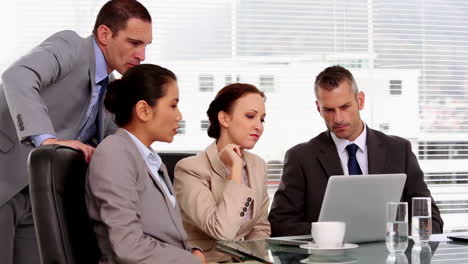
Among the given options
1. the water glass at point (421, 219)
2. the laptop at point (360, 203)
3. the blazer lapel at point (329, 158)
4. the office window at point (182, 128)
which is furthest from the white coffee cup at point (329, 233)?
the office window at point (182, 128)

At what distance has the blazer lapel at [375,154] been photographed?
3.26 metres

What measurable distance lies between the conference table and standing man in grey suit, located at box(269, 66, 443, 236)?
0.86 meters

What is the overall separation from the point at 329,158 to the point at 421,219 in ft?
3.37

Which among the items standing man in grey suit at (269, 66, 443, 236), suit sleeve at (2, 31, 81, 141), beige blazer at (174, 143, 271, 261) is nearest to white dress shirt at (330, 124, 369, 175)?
standing man in grey suit at (269, 66, 443, 236)

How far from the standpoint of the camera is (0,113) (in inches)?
102

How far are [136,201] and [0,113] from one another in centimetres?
92

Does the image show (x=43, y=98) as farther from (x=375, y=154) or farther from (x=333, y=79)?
(x=375, y=154)

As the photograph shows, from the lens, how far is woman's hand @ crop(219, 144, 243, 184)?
2.58m

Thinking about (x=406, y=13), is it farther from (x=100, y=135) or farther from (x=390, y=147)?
(x=100, y=135)

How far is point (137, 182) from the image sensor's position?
198 centimetres

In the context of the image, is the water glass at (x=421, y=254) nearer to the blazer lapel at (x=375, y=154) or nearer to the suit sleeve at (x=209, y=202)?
the suit sleeve at (x=209, y=202)

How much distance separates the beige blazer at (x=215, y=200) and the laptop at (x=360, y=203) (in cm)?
Answer: 18

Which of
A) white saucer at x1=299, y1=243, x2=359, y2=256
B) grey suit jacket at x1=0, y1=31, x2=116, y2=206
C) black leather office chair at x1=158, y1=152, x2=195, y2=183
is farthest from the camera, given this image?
black leather office chair at x1=158, y1=152, x2=195, y2=183

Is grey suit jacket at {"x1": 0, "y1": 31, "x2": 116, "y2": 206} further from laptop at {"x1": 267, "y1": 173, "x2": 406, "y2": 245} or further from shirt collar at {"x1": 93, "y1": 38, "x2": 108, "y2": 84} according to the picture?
laptop at {"x1": 267, "y1": 173, "x2": 406, "y2": 245}
